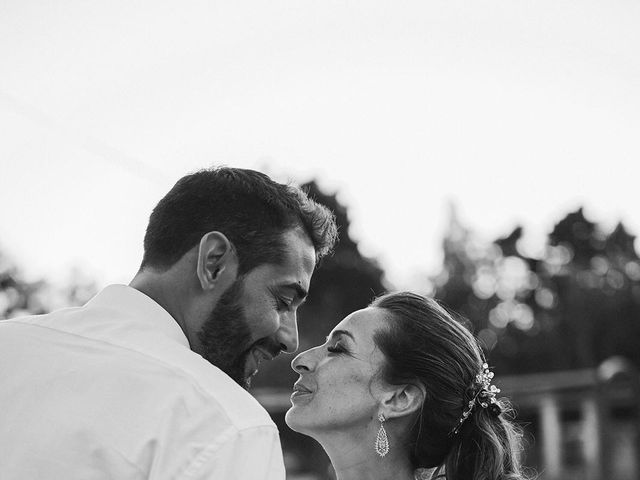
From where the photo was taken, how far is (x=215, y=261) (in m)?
2.17

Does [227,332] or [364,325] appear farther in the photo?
[364,325]

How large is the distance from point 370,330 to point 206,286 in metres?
1.61

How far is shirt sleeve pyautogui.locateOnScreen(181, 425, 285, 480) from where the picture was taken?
1.54 meters

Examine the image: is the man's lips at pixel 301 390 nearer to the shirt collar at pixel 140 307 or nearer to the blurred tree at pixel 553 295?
the shirt collar at pixel 140 307

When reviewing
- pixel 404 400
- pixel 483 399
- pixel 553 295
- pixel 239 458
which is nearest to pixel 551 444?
pixel 553 295

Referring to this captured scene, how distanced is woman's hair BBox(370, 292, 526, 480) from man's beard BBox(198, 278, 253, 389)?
57.2 inches

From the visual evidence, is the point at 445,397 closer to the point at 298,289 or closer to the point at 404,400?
the point at 404,400

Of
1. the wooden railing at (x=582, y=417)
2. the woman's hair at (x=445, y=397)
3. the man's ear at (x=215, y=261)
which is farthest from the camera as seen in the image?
the wooden railing at (x=582, y=417)

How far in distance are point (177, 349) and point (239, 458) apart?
0.33 metres

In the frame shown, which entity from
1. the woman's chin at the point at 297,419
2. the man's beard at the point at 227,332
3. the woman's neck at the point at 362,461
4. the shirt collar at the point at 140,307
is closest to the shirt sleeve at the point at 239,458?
the shirt collar at the point at 140,307

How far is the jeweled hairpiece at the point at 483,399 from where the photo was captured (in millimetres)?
3641

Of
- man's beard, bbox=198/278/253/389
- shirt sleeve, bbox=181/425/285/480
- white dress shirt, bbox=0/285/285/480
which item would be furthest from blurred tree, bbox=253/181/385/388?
shirt sleeve, bbox=181/425/285/480

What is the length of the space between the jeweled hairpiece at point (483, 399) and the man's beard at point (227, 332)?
5.59ft

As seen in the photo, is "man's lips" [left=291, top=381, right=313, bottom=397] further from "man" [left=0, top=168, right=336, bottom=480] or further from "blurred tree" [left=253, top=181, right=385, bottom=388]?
"blurred tree" [left=253, top=181, right=385, bottom=388]
